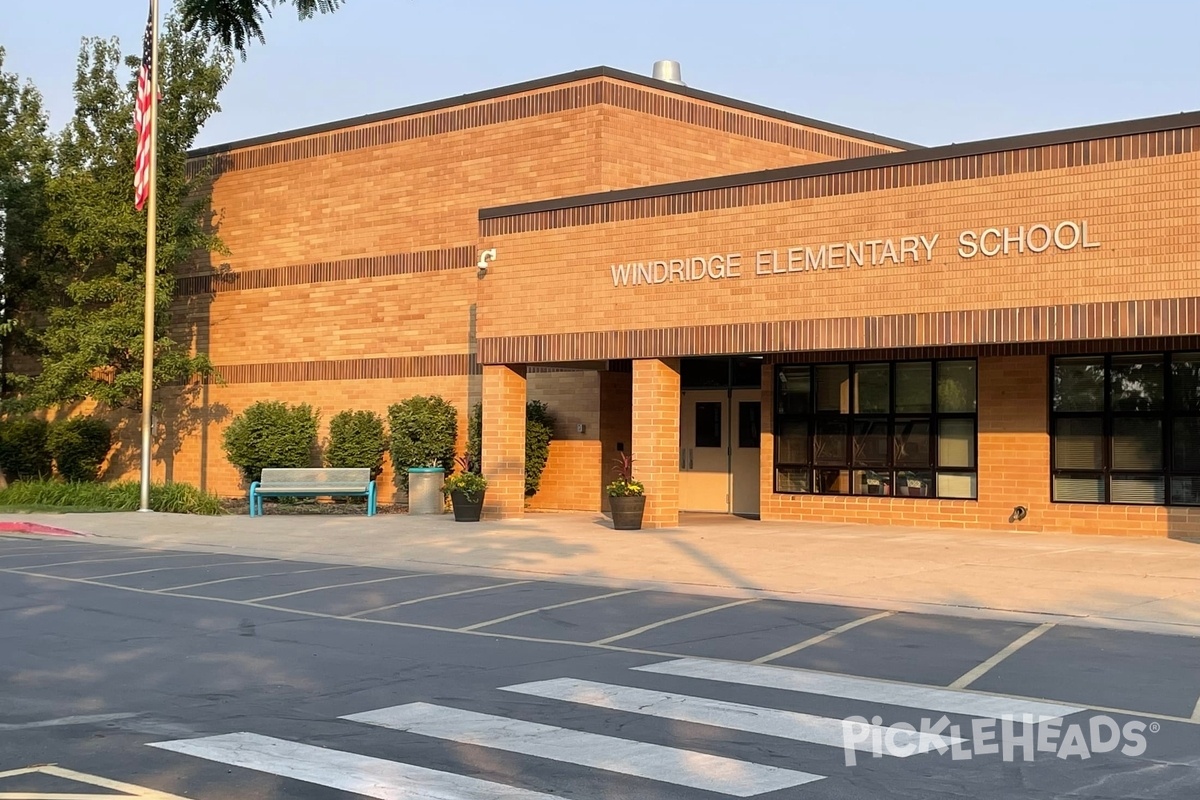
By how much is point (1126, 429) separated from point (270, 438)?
1875 centimetres

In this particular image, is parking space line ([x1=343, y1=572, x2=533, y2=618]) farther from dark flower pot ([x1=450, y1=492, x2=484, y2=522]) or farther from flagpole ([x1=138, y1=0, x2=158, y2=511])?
flagpole ([x1=138, y1=0, x2=158, y2=511])

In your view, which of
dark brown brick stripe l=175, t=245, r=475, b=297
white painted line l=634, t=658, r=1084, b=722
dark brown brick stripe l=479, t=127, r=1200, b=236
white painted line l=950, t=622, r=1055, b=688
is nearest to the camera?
white painted line l=634, t=658, r=1084, b=722

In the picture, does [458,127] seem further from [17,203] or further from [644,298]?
[17,203]

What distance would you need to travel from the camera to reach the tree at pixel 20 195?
3478 cm

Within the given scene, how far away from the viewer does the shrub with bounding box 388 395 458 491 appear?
96.6 ft

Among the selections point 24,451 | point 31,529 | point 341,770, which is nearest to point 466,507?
point 31,529

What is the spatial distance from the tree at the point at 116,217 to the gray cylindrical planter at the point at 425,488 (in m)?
8.20

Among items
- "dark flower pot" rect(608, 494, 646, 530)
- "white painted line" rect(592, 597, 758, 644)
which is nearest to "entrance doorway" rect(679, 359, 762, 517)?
"dark flower pot" rect(608, 494, 646, 530)

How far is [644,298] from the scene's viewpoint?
930 inches

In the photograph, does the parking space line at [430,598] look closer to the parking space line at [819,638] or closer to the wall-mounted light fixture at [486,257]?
the parking space line at [819,638]

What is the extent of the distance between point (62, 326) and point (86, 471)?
474cm

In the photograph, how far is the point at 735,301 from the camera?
22578 millimetres

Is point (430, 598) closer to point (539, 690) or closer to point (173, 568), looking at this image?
point (173, 568)

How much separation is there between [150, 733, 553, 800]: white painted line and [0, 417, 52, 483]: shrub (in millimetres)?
31829
